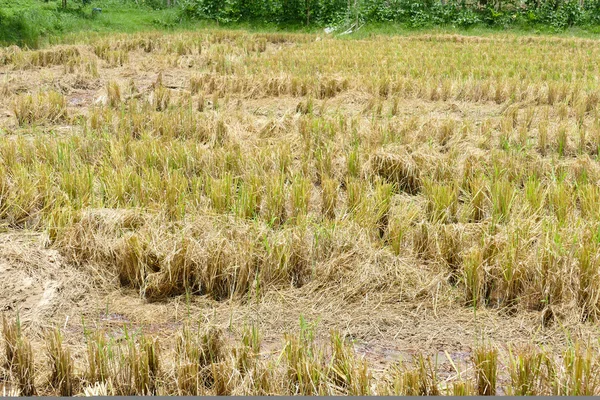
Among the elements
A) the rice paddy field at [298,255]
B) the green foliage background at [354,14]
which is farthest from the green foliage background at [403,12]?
the rice paddy field at [298,255]

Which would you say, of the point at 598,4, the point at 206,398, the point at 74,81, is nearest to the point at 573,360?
the point at 206,398

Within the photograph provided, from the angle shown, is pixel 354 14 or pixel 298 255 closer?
pixel 298 255

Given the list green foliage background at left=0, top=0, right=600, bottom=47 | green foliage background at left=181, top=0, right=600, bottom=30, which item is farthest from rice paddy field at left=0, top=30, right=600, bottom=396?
green foliage background at left=181, top=0, right=600, bottom=30

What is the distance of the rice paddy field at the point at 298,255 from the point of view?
7.35 ft

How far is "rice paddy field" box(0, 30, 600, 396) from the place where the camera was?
7.35 ft

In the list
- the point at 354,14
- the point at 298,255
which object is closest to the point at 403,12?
the point at 354,14

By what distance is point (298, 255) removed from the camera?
3.10m

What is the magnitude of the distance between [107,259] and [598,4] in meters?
21.5

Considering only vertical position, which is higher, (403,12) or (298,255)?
(403,12)

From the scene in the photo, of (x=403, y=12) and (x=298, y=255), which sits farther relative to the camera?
(x=403, y=12)

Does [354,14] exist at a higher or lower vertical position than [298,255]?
higher

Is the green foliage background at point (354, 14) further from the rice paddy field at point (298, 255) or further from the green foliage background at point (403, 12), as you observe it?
the rice paddy field at point (298, 255)

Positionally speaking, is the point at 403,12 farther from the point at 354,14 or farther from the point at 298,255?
the point at 298,255

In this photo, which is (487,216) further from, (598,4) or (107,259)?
(598,4)
